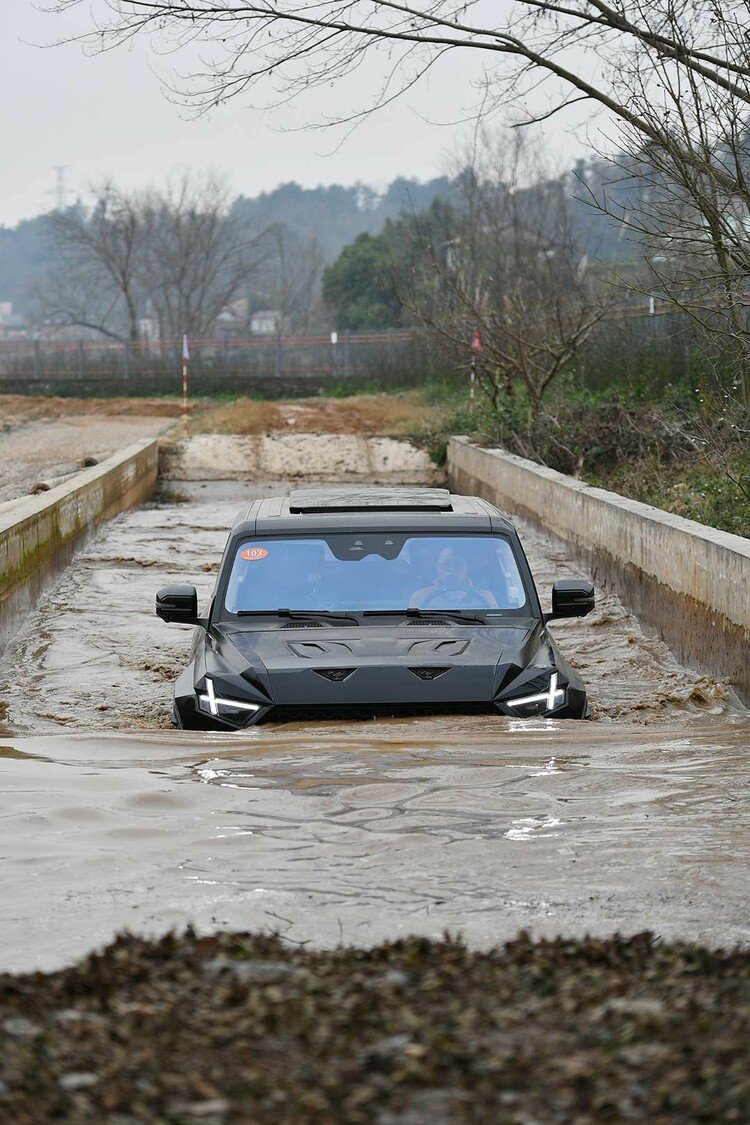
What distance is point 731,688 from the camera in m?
10.1

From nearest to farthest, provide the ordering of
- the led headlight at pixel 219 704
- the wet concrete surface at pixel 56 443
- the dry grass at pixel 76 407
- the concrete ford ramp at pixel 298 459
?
the led headlight at pixel 219 704 < the wet concrete surface at pixel 56 443 < the concrete ford ramp at pixel 298 459 < the dry grass at pixel 76 407

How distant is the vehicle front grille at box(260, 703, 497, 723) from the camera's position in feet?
25.5

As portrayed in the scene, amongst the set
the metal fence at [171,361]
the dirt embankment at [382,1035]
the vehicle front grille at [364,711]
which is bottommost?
the vehicle front grille at [364,711]

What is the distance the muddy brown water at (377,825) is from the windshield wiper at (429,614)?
30.6 inches

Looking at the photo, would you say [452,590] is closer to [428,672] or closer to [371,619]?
[371,619]

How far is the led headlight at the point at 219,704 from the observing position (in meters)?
7.86

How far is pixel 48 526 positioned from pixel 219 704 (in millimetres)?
8304

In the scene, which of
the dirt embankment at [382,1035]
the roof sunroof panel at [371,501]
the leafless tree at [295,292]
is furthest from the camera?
the leafless tree at [295,292]

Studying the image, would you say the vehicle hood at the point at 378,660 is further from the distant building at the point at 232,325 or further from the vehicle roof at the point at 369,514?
the distant building at the point at 232,325

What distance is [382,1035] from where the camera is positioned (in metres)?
3.55

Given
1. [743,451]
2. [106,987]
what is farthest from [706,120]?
[106,987]

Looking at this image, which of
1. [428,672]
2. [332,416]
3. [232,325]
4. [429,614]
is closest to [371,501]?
[429,614]

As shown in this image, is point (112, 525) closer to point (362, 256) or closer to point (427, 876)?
point (427, 876)

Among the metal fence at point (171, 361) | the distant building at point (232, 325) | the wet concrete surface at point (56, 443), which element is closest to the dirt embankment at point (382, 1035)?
the wet concrete surface at point (56, 443)
